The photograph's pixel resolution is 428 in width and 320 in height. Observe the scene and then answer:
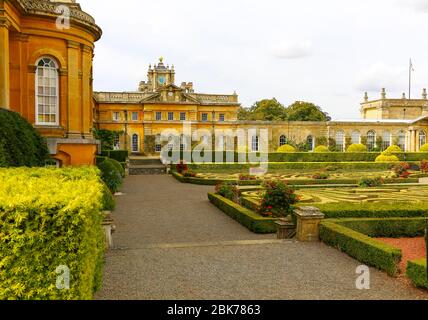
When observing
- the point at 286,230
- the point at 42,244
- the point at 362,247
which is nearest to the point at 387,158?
the point at 286,230

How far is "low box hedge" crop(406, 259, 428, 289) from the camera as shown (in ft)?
20.0

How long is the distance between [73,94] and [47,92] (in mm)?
908

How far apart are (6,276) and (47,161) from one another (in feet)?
42.8

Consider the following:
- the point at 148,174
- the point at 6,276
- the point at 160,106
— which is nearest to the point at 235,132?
the point at 160,106

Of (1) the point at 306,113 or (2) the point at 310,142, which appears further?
(1) the point at 306,113

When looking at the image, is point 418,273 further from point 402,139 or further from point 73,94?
point 402,139

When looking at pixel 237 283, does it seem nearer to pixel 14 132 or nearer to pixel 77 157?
pixel 14 132

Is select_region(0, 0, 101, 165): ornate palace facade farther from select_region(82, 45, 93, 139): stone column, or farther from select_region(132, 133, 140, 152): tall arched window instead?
select_region(132, 133, 140, 152): tall arched window

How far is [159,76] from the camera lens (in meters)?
64.9

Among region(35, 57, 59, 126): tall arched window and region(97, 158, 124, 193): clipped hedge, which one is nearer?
region(35, 57, 59, 126): tall arched window

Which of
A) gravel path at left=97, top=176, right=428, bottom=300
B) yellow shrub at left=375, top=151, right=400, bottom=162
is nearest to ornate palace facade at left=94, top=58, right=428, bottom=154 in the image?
yellow shrub at left=375, top=151, right=400, bottom=162

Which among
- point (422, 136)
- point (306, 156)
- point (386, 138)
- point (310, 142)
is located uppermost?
point (422, 136)

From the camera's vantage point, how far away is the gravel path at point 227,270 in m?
6.11

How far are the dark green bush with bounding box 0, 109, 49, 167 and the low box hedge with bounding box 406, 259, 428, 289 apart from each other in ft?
29.1
